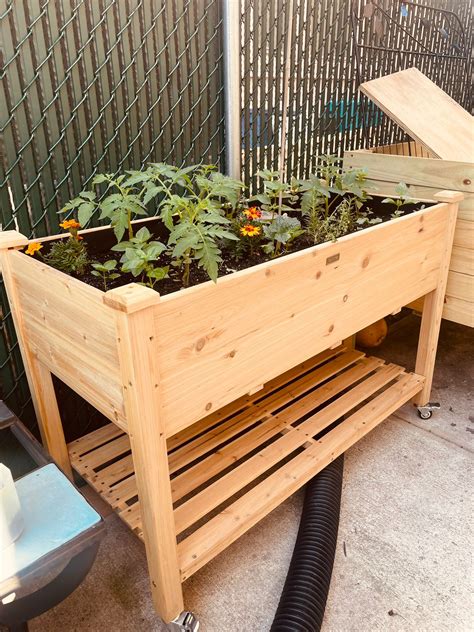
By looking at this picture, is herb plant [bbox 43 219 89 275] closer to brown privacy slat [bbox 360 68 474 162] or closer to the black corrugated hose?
the black corrugated hose

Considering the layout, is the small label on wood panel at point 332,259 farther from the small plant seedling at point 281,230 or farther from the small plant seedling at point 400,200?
the small plant seedling at point 400,200

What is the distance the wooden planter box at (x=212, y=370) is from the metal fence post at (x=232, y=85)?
845mm

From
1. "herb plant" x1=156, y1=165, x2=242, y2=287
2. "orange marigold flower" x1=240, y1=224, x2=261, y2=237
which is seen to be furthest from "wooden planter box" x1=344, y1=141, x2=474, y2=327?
"herb plant" x1=156, y1=165, x2=242, y2=287

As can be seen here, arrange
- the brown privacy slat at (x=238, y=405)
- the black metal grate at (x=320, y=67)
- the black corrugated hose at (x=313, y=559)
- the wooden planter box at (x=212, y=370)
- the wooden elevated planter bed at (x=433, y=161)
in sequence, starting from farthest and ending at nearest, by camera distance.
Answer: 1. the black metal grate at (x=320, y=67)
2. the wooden elevated planter bed at (x=433, y=161)
3. the brown privacy slat at (x=238, y=405)
4. the black corrugated hose at (x=313, y=559)
5. the wooden planter box at (x=212, y=370)

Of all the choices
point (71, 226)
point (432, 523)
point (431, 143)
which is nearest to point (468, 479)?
point (432, 523)

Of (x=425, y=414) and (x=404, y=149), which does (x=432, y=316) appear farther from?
(x=404, y=149)

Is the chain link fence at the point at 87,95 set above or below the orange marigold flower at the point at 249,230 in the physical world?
above

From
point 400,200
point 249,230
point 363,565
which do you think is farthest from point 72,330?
point 400,200

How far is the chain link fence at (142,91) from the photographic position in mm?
1672

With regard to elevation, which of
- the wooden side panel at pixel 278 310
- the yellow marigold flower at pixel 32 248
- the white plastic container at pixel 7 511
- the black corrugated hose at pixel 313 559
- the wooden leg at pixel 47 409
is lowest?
the black corrugated hose at pixel 313 559

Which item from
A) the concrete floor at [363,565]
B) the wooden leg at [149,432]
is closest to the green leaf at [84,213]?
the wooden leg at [149,432]

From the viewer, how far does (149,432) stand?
1212 mm

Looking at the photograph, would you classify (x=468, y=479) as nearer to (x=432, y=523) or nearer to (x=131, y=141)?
(x=432, y=523)

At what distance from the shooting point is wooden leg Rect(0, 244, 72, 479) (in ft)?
5.24
